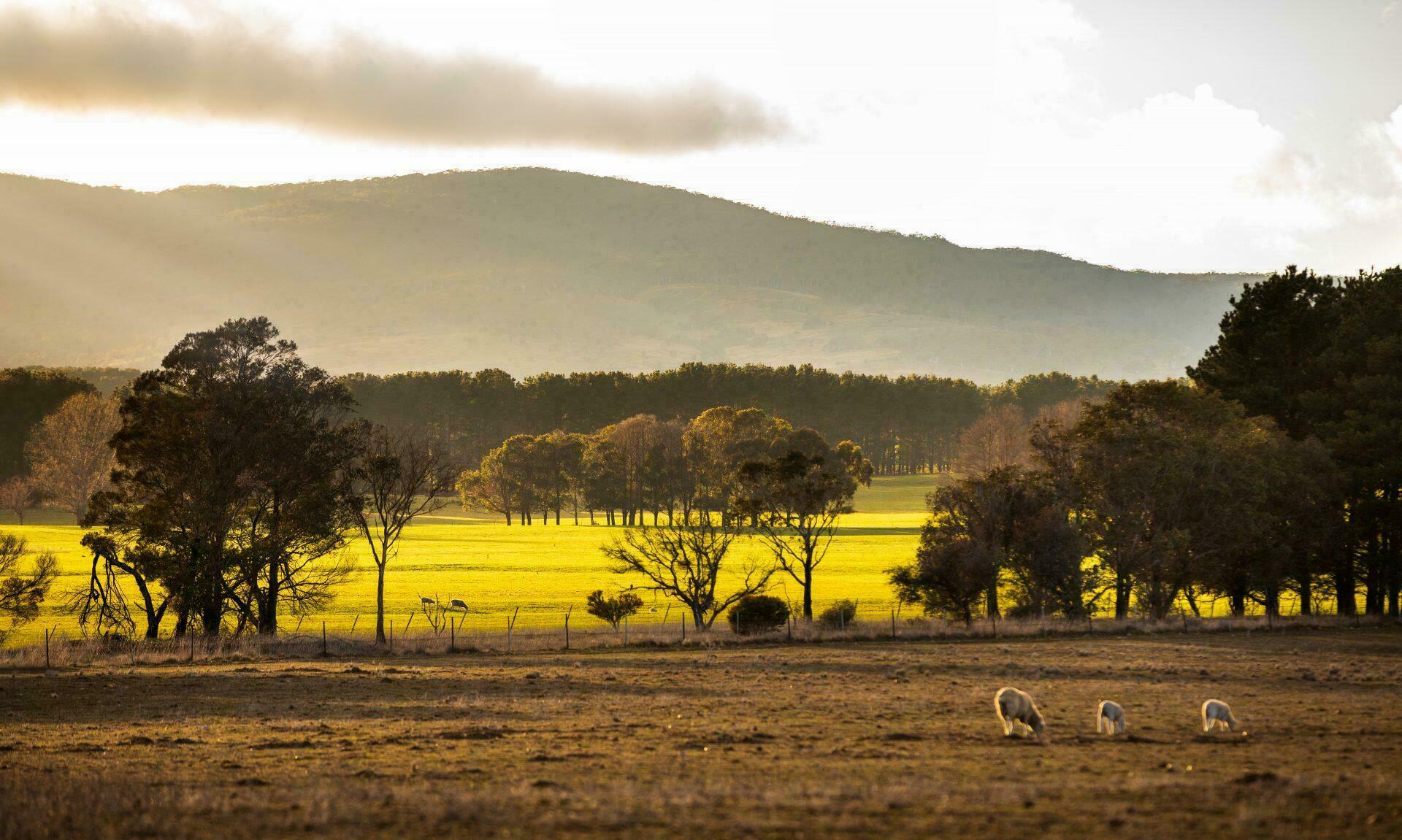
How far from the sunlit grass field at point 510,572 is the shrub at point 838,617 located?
150 inches

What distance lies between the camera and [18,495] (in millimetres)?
133125

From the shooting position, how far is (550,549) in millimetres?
102375

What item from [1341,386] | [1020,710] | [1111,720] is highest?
[1341,386]

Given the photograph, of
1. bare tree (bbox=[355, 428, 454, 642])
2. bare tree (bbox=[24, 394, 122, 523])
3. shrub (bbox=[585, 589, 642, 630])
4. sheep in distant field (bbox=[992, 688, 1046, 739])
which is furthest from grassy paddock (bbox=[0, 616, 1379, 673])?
bare tree (bbox=[24, 394, 122, 523])

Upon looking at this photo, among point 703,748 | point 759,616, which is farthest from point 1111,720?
point 759,616

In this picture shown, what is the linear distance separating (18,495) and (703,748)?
134 metres

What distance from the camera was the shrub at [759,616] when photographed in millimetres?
53678

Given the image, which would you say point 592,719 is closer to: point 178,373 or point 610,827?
point 610,827

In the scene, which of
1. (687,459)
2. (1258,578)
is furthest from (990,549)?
(687,459)

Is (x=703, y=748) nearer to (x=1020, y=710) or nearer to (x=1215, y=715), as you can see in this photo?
(x=1020, y=710)

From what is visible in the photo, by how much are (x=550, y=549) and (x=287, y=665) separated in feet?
201

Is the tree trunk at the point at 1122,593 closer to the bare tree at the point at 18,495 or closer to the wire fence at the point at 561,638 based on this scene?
the wire fence at the point at 561,638

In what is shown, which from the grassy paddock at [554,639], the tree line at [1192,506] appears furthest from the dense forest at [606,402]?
the grassy paddock at [554,639]

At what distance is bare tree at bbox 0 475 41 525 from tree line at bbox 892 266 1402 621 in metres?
110
